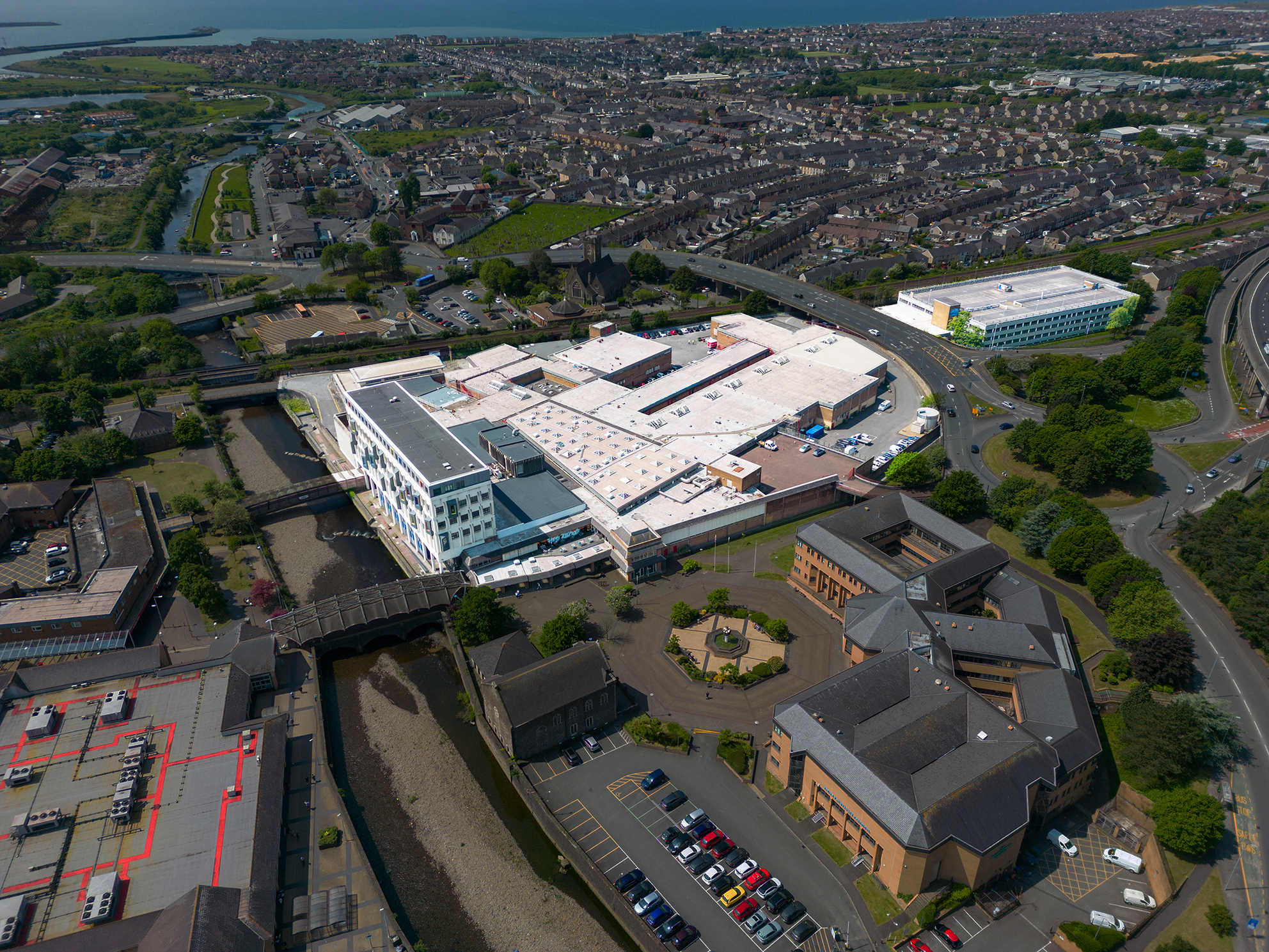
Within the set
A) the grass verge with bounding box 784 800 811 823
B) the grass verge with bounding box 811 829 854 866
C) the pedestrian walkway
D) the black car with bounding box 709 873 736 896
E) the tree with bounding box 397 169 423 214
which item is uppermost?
the tree with bounding box 397 169 423 214

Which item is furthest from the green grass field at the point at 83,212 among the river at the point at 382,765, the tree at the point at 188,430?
the river at the point at 382,765

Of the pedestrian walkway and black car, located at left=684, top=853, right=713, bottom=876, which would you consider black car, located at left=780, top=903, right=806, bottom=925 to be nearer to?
black car, located at left=684, top=853, right=713, bottom=876

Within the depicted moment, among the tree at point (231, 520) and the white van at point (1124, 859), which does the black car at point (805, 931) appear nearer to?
the white van at point (1124, 859)

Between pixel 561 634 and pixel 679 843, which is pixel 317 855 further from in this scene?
pixel 679 843

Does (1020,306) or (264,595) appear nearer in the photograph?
(264,595)

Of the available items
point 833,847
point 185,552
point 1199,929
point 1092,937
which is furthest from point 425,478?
point 1199,929

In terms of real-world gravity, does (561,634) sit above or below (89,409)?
below

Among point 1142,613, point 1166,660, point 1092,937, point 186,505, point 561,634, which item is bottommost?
point 1092,937

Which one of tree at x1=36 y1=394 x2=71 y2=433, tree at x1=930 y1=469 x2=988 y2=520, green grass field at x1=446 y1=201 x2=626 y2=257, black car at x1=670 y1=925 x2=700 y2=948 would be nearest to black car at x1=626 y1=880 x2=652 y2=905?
black car at x1=670 y1=925 x2=700 y2=948
